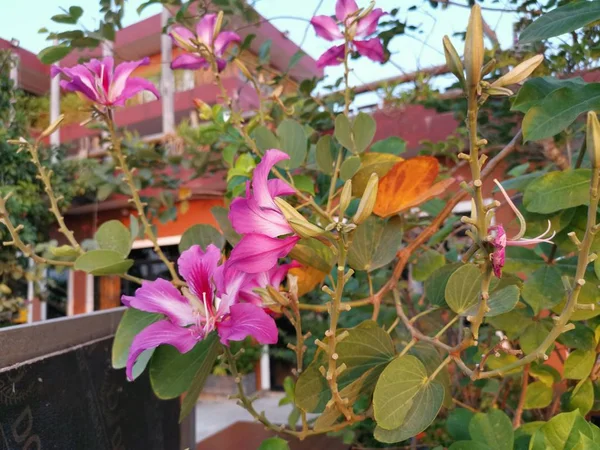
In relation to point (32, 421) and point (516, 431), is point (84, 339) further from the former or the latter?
point (516, 431)

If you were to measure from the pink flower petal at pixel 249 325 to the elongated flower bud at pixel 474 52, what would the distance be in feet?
0.82

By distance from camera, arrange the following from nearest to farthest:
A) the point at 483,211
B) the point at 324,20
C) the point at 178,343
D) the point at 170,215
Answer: the point at 483,211
the point at 178,343
the point at 324,20
the point at 170,215

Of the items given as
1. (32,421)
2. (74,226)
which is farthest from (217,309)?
(74,226)

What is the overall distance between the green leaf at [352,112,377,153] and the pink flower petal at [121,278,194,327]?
335 millimetres

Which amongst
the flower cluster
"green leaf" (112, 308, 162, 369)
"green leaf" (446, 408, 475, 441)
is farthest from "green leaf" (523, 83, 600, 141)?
"green leaf" (112, 308, 162, 369)

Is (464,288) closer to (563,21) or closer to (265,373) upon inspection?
(563,21)

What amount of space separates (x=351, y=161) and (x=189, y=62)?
0.40 m

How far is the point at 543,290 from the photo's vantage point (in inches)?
23.7

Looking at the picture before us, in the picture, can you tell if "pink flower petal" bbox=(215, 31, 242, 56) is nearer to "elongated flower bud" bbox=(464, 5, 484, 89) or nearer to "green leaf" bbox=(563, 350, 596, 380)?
"elongated flower bud" bbox=(464, 5, 484, 89)

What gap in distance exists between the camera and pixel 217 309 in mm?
479

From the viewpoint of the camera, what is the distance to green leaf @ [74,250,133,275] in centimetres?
57

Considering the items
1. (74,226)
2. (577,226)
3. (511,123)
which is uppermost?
(511,123)

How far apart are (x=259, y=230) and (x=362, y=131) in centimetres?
35

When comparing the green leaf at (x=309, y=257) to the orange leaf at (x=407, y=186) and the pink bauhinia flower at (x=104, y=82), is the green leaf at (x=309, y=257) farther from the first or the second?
the pink bauhinia flower at (x=104, y=82)
